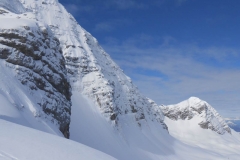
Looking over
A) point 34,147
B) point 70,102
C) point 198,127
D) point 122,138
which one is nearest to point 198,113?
point 198,127

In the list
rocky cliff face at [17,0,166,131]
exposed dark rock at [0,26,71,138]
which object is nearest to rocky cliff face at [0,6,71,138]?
exposed dark rock at [0,26,71,138]

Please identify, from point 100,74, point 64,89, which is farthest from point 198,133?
point 64,89

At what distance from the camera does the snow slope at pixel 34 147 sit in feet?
21.5

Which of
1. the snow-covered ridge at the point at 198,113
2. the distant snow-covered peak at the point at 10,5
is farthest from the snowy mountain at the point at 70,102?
the snow-covered ridge at the point at 198,113

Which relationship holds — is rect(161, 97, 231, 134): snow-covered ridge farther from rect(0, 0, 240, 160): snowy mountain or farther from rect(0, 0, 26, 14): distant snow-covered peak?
rect(0, 0, 26, 14): distant snow-covered peak

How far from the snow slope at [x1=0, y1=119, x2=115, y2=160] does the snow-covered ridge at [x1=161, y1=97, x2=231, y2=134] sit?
4730 inches

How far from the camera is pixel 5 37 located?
21.5 metres

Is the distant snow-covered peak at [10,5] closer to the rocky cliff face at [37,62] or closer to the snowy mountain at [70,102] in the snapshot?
the snowy mountain at [70,102]

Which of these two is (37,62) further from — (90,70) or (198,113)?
(198,113)

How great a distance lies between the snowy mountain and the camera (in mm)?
14266

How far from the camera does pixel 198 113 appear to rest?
123375 mm

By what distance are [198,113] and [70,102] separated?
106 m

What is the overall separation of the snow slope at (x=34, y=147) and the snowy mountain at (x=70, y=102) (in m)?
0.03

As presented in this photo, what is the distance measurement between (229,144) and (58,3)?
3556 inches
